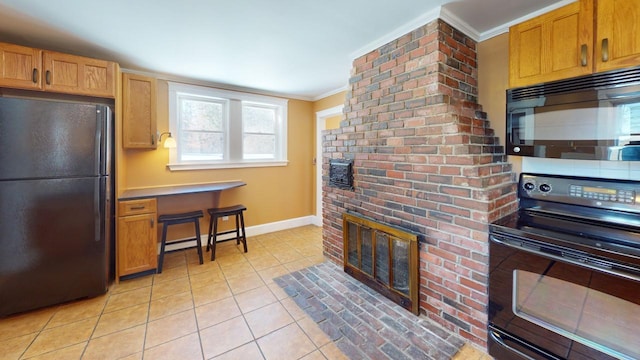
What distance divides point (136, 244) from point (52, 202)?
2.66ft

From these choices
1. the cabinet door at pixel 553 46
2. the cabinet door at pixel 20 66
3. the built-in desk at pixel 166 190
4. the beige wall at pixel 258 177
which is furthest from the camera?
the beige wall at pixel 258 177

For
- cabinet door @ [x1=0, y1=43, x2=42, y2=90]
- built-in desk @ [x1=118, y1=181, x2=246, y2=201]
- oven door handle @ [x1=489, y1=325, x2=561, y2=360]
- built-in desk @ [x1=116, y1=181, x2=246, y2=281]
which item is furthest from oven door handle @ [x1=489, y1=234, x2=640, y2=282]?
cabinet door @ [x1=0, y1=43, x2=42, y2=90]

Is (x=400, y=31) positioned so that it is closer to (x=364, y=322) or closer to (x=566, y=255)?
(x=566, y=255)

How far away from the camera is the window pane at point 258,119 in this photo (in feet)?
13.1

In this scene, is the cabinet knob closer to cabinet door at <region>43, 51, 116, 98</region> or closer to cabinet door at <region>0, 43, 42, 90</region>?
cabinet door at <region>43, 51, 116, 98</region>

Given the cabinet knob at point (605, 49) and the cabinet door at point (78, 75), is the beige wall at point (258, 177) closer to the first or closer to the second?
the cabinet door at point (78, 75)

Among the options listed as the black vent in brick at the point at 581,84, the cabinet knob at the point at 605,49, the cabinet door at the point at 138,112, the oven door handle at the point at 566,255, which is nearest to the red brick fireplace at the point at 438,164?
the oven door handle at the point at 566,255

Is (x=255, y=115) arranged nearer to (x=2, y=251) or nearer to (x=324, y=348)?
(x=2, y=251)

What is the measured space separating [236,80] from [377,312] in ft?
10.7

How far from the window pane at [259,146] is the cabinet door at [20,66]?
2210 millimetres

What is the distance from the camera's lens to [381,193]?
7.57ft

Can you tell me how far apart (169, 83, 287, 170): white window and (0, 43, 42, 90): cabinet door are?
4.05 feet

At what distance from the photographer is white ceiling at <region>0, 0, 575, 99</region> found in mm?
1778

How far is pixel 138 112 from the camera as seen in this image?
9.39 feet
